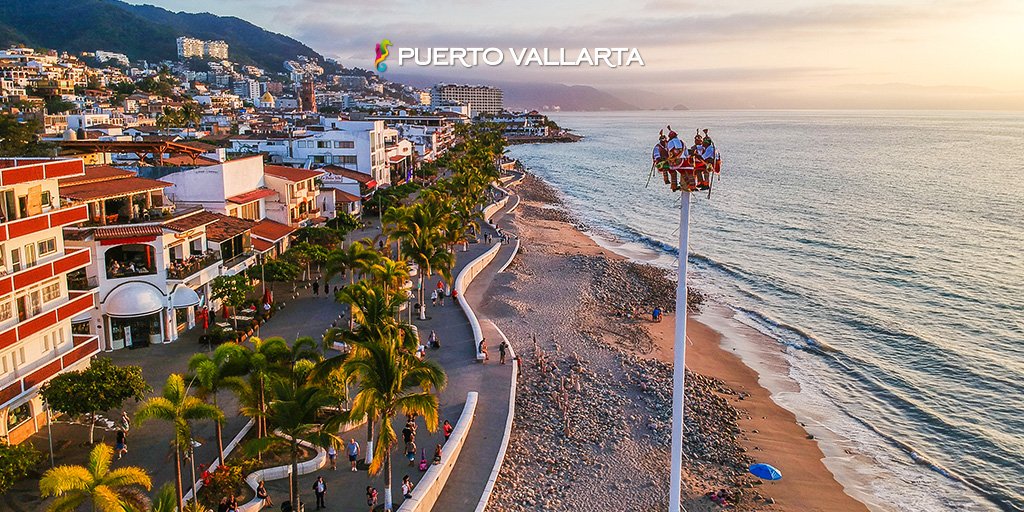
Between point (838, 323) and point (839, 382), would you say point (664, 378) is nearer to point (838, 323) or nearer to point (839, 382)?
point (839, 382)

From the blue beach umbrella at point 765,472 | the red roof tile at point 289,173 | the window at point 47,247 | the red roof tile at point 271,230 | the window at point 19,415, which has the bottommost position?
the blue beach umbrella at point 765,472

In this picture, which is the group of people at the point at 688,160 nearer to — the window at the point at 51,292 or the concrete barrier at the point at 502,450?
the concrete barrier at the point at 502,450

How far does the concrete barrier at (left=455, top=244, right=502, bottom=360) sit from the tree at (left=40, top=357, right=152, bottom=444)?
43.0 feet

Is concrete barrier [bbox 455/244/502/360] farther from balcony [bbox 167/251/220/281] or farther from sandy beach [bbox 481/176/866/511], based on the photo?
balcony [bbox 167/251/220/281]

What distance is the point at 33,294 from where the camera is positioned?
886 inches

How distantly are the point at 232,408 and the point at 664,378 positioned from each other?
18.2 m

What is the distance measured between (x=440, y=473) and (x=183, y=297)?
1743 cm

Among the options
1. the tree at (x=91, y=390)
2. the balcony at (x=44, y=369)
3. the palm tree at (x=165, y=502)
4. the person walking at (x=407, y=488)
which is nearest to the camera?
the palm tree at (x=165, y=502)

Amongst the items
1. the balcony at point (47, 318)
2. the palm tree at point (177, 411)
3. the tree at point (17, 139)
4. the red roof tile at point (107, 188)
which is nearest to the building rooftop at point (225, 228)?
the red roof tile at point (107, 188)

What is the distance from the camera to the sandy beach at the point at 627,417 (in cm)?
2339

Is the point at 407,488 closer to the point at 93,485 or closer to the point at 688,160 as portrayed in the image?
the point at 93,485

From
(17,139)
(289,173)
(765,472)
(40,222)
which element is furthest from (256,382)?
(17,139)

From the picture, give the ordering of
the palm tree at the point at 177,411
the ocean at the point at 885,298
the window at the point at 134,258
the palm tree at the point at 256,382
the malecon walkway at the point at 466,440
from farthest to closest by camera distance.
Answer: the window at the point at 134,258 < the ocean at the point at 885,298 < the malecon walkway at the point at 466,440 < the palm tree at the point at 256,382 < the palm tree at the point at 177,411

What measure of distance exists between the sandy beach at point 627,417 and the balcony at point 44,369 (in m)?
13.8
